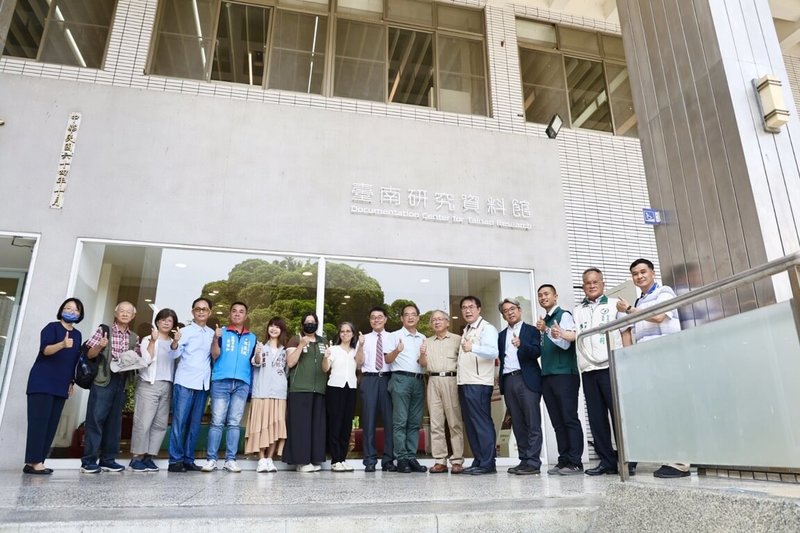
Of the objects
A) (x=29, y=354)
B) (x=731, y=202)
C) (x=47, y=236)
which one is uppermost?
(x=47, y=236)

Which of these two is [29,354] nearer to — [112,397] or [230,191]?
[112,397]

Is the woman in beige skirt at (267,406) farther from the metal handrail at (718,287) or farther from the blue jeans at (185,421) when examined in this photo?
the metal handrail at (718,287)

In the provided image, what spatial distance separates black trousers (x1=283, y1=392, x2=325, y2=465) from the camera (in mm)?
4844

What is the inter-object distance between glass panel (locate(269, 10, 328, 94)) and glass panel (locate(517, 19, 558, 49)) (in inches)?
118

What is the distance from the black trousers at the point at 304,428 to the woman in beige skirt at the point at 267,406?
0.30 ft

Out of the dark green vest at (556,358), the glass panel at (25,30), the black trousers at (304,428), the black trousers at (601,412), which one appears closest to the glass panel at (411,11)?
the glass panel at (25,30)

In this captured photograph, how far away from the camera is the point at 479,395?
448cm

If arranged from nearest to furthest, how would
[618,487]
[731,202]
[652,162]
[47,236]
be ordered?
[618,487], [731,202], [652,162], [47,236]

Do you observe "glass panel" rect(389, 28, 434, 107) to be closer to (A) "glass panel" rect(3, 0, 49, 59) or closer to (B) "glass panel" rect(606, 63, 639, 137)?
(B) "glass panel" rect(606, 63, 639, 137)

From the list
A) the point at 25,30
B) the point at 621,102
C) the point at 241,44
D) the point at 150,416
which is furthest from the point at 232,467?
the point at 621,102

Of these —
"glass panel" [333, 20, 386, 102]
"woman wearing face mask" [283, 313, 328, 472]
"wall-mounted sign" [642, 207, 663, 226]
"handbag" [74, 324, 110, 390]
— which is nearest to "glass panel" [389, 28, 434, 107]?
"glass panel" [333, 20, 386, 102]

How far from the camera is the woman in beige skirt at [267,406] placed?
4.87 m

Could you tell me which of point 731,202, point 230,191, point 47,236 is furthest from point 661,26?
point 47,236

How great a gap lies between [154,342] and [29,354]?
140cm
